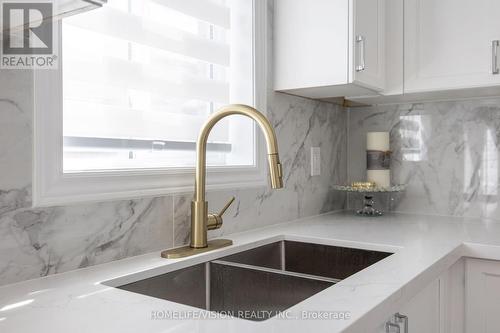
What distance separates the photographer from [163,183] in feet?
4.10

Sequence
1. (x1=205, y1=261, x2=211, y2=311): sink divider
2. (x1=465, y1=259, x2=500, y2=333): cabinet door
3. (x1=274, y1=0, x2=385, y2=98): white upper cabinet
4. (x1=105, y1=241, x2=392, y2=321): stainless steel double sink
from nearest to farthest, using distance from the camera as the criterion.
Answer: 1. (x1=105, y1=241, x2=392, y2=321): stainless steel double sink
2. (x1=205, y1=261, x2=211, y2=311): sink divider
3. (x1=465, y1=259, x2=500, y2=333): cabinet door
4. (x1=274, y1=0, x2=385, y2=98): white upper cabinet

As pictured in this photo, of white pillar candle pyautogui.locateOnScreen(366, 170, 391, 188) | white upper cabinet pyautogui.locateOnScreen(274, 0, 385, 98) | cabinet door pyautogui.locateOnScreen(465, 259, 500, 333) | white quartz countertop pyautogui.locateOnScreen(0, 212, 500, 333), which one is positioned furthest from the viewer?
white pillar candle pyautogui.locateOnScreen(366, 170, 391, 188)

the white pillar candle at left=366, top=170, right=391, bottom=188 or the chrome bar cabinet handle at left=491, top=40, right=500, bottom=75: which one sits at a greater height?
the chrome bar cabinet handle at left=491, top=40, right=500, bottom=75

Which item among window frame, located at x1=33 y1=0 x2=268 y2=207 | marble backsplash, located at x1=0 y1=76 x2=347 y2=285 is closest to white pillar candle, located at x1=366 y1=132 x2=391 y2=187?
marble backsplash, located at x1=0 y1=76 x2=347 y2=285

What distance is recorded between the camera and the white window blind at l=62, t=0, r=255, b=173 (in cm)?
114

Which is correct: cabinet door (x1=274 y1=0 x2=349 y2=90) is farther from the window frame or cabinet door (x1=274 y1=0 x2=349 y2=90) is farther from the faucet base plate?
the faucet base plate

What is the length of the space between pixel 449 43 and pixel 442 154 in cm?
52

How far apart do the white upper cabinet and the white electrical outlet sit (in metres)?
0.29

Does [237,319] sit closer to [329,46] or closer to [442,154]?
[329,46]

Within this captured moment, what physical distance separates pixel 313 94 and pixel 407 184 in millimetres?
658

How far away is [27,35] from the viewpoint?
92 centimetres

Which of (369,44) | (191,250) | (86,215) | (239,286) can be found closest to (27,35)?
(86,215)

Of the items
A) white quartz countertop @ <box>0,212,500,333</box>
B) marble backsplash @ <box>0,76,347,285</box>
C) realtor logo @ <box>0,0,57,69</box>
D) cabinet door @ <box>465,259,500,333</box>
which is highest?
realtor logo @ <box>0,0,57,69</box>

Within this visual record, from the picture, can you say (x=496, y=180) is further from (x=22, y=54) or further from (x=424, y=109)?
(x=22, y=54)
